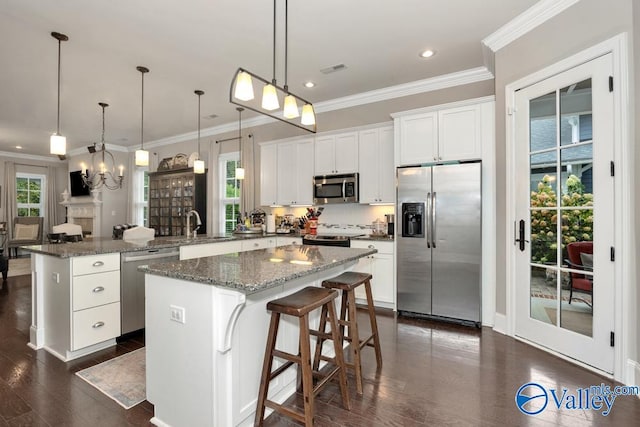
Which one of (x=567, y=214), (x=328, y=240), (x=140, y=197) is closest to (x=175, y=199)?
(x=140, y=197)

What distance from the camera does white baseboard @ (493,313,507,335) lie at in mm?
3143

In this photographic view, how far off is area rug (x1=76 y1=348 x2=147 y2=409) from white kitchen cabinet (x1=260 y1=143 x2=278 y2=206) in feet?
9.96

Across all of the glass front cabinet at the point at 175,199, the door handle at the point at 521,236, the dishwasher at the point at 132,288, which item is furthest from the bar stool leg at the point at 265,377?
the glass front cabinet at the point at 175,199

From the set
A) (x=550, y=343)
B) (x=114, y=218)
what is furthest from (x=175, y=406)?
(x=114, y=218)

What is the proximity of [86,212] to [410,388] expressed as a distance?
8.99 meters

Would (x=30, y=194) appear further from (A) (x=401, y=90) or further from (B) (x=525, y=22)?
(B) (x=525, y=22)

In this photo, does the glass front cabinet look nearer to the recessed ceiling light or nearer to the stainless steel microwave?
the stainless steel microwave

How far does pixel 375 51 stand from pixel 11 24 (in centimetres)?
345

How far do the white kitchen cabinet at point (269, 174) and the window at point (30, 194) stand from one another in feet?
26.2

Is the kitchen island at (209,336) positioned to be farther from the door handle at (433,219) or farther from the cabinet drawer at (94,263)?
the door handle at (433,219)

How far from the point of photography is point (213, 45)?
128 inches

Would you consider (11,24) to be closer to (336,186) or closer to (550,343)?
(336,186)

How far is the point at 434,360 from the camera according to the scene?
2592 mm

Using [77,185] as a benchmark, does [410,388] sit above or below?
below
